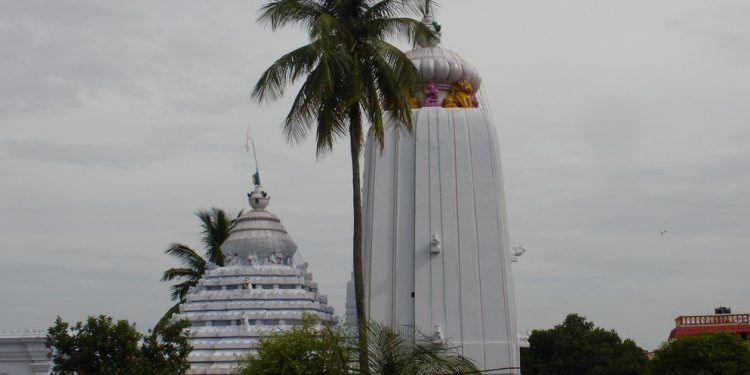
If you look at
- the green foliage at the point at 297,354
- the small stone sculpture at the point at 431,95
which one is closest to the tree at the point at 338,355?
the green foliage at the point at 297,354

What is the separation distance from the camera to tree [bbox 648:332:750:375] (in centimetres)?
4353

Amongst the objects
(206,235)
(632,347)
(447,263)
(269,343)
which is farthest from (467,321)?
(632,347)

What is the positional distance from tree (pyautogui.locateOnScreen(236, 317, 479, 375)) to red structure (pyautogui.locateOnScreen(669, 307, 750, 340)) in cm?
4112

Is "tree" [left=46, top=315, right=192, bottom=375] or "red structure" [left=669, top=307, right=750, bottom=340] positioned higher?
"red structure" [left=669, top=307, right=750, bottom=340]

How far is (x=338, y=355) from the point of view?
78.3ft

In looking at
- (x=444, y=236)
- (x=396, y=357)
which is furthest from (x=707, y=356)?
(x=396, y=357)

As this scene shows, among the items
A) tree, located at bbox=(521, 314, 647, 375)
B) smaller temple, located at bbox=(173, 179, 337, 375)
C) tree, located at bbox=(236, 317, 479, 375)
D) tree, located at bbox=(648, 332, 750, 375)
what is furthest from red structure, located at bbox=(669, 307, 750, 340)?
tree, located at bbox=(236, 317, 479, 375)

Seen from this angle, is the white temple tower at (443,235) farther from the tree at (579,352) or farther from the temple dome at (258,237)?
the tree at (579,352)

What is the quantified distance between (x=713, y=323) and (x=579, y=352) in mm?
8612

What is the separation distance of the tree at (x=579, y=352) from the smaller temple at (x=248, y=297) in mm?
27139

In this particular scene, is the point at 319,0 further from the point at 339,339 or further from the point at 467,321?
the point at 467,321

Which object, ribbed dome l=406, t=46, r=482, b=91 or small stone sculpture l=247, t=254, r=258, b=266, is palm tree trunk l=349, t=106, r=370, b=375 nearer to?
ribbed dome l=406, t=46, r=482, b=91

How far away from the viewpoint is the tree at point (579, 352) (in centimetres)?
6384

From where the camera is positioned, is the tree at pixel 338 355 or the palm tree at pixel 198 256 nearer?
the tree at pixel 338 355
